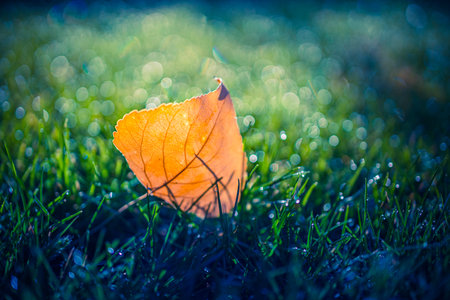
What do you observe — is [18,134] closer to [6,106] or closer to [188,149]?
[6,106]

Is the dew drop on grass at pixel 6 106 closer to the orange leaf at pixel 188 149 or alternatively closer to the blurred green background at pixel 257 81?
the blurred green background at pixel 257 81

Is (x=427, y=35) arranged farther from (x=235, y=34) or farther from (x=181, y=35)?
(x=181, y=35)

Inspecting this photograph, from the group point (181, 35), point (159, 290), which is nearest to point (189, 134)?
point (159, 290)

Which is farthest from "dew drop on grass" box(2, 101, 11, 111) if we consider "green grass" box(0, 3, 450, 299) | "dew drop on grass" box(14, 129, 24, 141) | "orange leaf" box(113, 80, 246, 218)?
"orange leaf" box(113, 80, 246, 218)

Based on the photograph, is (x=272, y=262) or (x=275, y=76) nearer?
(x=272, y=262)

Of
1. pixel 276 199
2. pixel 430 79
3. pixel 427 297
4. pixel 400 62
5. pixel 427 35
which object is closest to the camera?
pixel 427 297

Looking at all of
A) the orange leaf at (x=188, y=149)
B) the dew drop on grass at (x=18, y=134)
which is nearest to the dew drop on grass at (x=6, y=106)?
the dew drop on grass at (x=18, y=134)
